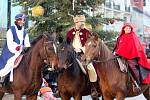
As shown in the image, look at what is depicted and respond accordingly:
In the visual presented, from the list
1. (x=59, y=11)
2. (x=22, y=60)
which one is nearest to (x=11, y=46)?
(x=22, y=60)

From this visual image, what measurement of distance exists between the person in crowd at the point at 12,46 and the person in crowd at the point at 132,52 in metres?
2.18

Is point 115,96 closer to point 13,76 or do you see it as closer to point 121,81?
point 121,81

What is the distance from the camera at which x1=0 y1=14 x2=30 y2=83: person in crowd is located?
9.65 metres

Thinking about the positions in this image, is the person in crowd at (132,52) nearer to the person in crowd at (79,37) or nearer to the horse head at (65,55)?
the person in crowd at (79,37)

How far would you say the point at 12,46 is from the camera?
9.66m

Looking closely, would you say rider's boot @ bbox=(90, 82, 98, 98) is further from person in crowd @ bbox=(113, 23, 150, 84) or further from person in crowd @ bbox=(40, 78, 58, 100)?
person in crowd @ bbox=(40, 78, 58, 100)

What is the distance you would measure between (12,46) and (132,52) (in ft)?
9.01

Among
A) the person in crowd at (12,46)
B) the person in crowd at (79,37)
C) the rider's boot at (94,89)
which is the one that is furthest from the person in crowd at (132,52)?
the person in crowd at (12,46)

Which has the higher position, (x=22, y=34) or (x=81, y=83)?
(x=22, y=34)

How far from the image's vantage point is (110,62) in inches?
368

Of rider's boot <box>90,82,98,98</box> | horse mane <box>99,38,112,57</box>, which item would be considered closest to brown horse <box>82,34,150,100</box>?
horse mane <box>99,38,112,57</box>

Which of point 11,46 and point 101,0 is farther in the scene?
point 101,0

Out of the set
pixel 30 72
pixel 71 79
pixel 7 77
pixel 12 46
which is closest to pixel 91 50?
pixel 71 79

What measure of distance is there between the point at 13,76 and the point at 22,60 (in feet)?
1.38
